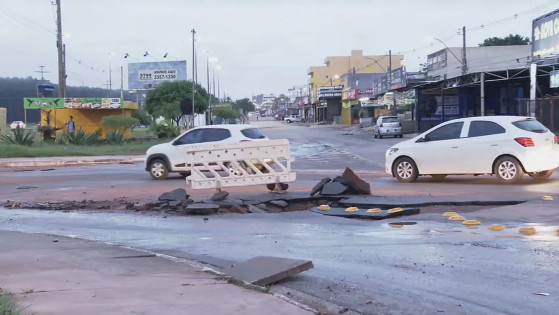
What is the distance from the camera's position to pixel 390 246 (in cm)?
842

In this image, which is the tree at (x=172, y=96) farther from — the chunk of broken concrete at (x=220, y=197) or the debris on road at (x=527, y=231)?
the debris on road at (x=527, y=231)

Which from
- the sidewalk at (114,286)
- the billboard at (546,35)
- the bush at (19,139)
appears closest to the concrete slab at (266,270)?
the sidewalk at (114,286)

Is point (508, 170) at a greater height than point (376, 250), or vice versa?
point (508, 170)

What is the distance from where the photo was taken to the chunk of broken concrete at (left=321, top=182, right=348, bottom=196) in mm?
12680

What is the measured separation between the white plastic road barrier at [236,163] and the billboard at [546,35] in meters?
25.5

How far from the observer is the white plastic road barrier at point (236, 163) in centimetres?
1306

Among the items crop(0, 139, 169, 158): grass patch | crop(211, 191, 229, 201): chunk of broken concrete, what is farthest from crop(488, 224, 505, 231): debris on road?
crop(0, 139, 169, 158): grass patch

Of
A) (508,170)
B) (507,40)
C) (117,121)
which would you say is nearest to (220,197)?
(508,170)

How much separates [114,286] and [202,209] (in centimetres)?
548

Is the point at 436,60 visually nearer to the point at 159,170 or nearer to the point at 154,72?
the point at 154,72

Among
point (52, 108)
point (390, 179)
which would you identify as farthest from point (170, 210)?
point (52, 108)

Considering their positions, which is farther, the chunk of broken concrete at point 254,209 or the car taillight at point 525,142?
the car taillight at point 525,142

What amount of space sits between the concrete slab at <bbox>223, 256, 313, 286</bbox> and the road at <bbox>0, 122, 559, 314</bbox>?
0.42 ft

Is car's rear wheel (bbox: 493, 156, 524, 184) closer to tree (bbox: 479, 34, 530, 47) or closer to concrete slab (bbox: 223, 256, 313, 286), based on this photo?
concrete slab (bbox: 223, 256, 313, 286)
